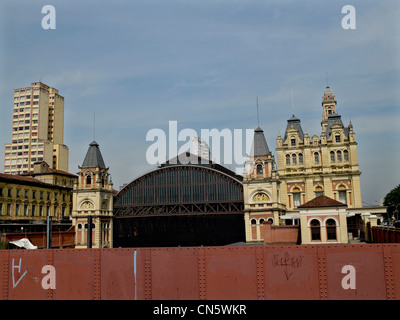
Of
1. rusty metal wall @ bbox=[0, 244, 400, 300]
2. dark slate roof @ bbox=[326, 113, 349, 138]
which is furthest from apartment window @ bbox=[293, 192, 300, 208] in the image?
rusty metal wall @ bbox=[0, 244, 400, 300]

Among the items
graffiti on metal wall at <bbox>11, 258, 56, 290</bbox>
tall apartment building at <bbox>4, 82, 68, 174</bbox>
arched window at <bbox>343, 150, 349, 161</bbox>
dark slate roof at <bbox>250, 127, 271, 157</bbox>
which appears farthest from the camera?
tall apartment building at <bbox>4, 82, 68, 174</bbox>

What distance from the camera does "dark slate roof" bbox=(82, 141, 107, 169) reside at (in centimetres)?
6744

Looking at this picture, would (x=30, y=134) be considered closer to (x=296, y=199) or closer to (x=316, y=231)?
(x=296, y=199)

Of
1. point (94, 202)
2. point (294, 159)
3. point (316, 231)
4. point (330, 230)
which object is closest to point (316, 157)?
point (294, 159)

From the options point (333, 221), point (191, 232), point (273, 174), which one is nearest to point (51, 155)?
point (191, 232)

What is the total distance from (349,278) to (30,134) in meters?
133

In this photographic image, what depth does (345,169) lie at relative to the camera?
56094 millimetres

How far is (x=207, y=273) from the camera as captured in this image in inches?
620

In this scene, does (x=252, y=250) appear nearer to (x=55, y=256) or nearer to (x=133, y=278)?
(x=133, y=278)

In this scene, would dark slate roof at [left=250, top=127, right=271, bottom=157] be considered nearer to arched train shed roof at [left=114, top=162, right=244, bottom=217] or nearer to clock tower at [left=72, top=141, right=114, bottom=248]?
arched train shed roof at [left=114, top=162, right=244, bottom=217]

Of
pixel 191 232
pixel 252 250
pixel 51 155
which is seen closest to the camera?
pixel 252 250

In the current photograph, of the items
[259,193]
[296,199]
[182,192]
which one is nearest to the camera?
[259,193]

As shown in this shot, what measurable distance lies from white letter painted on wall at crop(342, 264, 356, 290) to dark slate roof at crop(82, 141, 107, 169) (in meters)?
57.9
